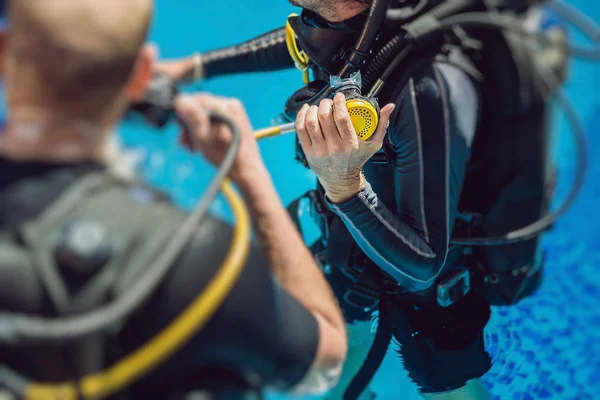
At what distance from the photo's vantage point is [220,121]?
0.79 metres

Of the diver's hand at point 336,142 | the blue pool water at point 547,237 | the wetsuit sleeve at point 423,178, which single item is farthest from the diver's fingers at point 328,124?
the blue pool water at point 547,237

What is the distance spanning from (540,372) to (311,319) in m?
0.74

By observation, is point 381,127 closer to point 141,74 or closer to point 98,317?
point 141,74

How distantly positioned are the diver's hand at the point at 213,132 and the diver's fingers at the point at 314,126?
13 centimetres

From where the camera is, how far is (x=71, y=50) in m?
0.58

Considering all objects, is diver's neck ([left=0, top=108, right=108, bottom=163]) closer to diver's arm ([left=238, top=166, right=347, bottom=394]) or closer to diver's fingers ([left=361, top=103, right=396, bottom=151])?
diver's arm ([left=238, top=166, right=347, bottom=394])

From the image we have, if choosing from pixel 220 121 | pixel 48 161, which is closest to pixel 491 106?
pixel 220 121

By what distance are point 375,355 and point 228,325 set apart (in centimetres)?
84

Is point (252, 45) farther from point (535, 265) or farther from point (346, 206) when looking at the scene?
point (535, 265)

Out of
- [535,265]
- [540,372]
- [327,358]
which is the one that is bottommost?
[540,372]

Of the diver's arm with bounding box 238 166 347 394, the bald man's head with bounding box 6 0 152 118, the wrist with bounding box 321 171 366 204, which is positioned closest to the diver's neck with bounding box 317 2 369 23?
the wrist with bounding box 321 171 366 204

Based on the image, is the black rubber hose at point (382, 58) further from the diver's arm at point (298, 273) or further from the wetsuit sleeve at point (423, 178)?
the diver's arm at point (298, 273)

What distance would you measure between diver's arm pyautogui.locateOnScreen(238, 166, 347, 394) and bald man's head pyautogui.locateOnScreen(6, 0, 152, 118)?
0.28m

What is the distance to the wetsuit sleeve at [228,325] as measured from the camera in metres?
0.60
